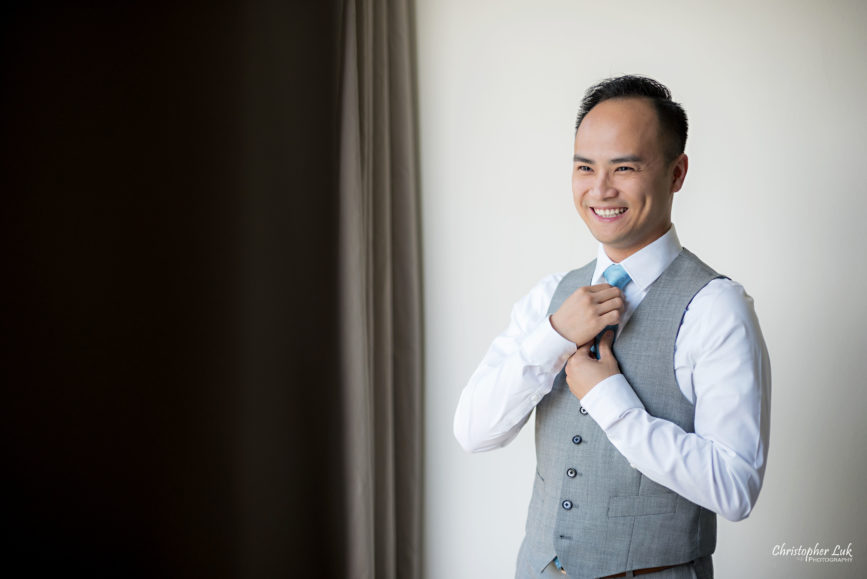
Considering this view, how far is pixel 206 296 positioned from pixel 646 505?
1.18 metres

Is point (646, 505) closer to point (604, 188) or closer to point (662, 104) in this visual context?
point (604, 188)

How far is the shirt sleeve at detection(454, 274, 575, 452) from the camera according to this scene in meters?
1.33

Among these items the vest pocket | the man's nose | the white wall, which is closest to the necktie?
the man's nose

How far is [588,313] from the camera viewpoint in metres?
1.29

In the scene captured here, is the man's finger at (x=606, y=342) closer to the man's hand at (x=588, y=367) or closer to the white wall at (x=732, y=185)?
the man's hand at (x=588, y=367)

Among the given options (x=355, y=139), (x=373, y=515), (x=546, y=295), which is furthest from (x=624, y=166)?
(x=373, y=515)

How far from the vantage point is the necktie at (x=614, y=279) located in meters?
1.34

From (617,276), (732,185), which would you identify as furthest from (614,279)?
(732,185)

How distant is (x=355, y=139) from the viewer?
2.18m

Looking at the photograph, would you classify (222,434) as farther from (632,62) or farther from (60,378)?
(632,62)

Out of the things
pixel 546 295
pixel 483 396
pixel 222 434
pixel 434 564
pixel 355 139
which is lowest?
pixel 434 564

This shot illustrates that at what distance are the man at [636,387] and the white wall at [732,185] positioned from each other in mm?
927

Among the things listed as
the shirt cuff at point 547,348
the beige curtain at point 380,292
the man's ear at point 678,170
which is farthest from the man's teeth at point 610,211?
the beige curtain at point 380,292

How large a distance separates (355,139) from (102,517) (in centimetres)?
121
